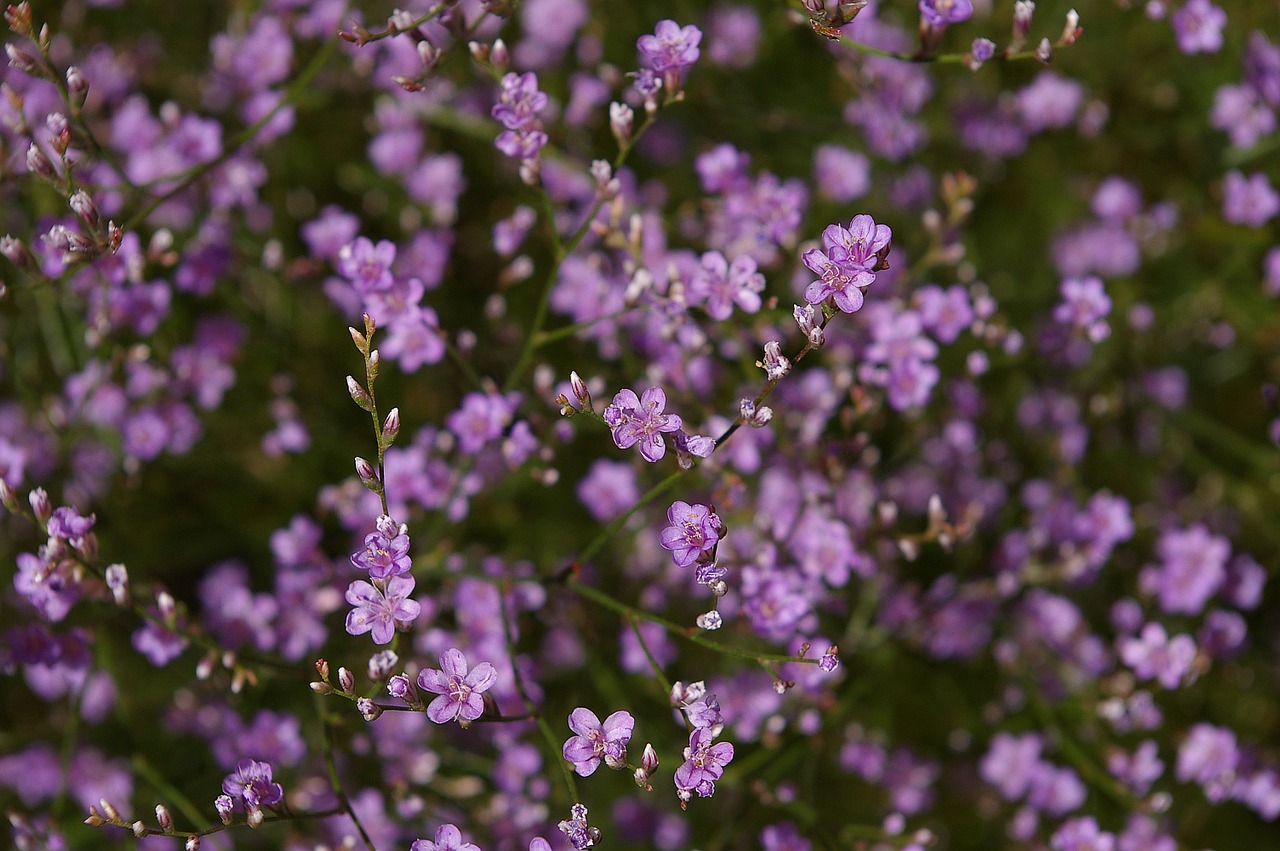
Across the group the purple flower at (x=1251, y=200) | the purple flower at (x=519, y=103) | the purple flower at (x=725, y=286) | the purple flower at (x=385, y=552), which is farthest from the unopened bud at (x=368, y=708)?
the purple flower at (x=1251, y=200)

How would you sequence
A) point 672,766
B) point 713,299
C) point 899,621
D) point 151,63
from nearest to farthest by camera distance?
1. point 713,299
2. point 672,766
3. point 899,621
4. point 151,63

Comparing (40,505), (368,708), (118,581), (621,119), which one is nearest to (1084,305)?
(621,119)

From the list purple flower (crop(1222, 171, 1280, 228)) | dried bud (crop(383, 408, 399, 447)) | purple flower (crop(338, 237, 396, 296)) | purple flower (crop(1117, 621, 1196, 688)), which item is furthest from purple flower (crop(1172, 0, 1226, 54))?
dried bud (crop(383, 408, 399, 447))

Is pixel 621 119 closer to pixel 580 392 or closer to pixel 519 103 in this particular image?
pixel 519 103

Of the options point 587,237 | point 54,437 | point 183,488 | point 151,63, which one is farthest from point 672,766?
point 151,63

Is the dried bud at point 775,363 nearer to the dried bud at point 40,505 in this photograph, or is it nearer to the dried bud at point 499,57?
the dried bud at point 499,57

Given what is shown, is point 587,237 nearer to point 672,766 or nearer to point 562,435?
point 562,435

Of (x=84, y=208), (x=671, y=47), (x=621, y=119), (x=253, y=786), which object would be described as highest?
(x=671, y=47)
